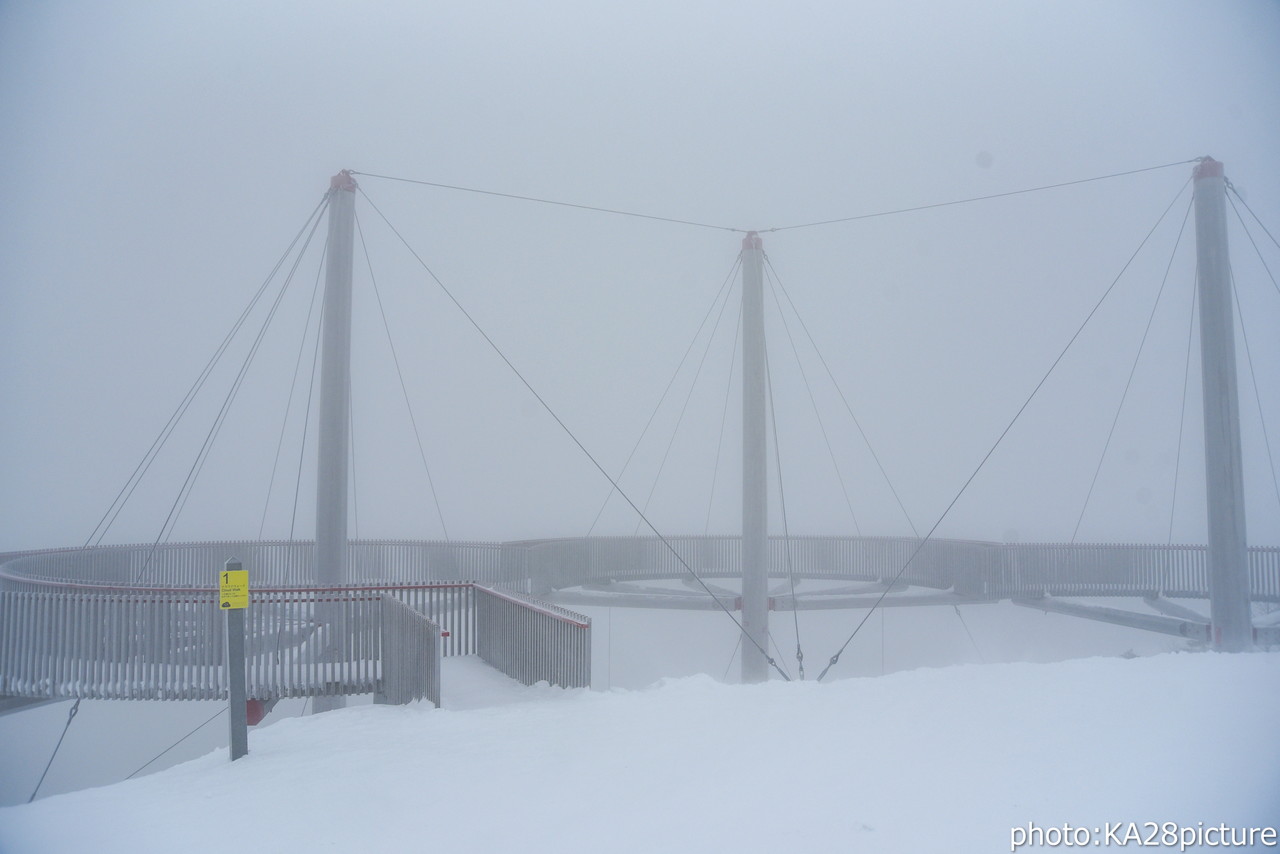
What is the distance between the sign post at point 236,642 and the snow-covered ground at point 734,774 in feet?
0.85

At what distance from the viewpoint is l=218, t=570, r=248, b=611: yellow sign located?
21.1ft

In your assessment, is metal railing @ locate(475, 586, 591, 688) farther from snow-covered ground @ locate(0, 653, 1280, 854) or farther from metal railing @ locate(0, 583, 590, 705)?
snow-covered ground @ locate(0, 653, 1280, 854)

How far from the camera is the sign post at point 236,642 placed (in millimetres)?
6441

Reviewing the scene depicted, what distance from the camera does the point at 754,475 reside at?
13.2 m

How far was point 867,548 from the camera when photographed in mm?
20938

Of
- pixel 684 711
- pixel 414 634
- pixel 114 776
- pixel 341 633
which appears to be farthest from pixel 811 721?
pixel 114 776

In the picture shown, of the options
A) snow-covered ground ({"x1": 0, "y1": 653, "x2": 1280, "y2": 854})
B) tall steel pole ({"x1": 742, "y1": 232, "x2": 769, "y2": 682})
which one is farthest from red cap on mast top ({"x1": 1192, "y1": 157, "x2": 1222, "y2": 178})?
snow-covered ground ({"x1": 0, "y1": 653, "x2": 1280, "y2": 854})

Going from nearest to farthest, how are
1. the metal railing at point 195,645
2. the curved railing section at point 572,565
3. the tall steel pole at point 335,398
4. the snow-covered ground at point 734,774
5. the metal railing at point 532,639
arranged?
the snow-covered ground at point 734,774, the metal railing at point 532,639, the metal railing at point 195,645, the tall steel pole at point 335,398, the curved railing section at point 572,565

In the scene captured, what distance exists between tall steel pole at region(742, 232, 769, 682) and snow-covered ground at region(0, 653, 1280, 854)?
5105 mm

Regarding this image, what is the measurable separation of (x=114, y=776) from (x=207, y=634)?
1011 cm

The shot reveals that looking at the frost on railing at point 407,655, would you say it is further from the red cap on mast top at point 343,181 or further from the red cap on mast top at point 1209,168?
the red cap on mast top at point 1209,168

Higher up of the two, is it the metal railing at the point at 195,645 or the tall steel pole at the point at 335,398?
the tall steel pole at the point at 335,398

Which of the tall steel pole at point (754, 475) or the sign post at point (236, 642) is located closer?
the sign post at point (236, 642)

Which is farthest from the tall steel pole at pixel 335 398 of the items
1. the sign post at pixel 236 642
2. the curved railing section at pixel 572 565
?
the sign post at pixel 236 642
